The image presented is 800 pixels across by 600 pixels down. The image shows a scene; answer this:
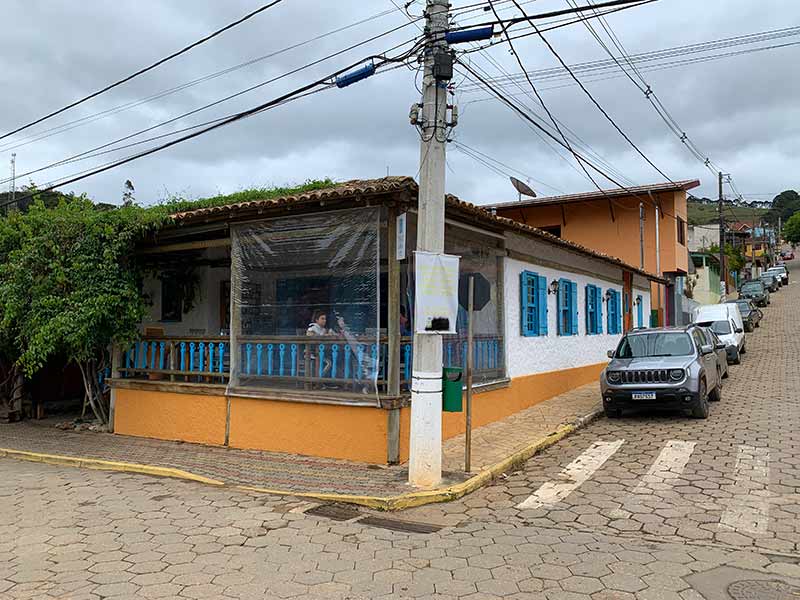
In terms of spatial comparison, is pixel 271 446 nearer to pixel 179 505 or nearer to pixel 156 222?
pixel 179 505

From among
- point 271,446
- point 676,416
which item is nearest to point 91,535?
point 271,446

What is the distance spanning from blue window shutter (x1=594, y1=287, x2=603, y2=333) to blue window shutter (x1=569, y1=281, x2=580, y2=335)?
1562 millimetres

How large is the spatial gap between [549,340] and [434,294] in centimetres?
689

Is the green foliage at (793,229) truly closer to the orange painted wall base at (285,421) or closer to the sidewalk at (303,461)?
the sidewalk at (303,461)

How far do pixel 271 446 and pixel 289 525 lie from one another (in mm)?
3058

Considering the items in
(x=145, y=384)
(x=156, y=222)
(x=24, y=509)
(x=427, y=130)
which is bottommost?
(x=24, y=509)

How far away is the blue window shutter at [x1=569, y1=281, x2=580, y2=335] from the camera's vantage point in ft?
46.2

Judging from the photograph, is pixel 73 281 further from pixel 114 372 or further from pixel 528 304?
pixel 528 304

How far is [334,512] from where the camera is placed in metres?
6.01

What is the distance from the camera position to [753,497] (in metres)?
6.01

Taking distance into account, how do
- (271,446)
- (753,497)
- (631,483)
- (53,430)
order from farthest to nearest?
(53,430), (271,446), (631,483), (753,497)

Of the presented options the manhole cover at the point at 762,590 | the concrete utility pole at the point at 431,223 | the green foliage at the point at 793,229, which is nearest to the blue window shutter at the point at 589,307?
the concrete utility pole at the point at 431,223

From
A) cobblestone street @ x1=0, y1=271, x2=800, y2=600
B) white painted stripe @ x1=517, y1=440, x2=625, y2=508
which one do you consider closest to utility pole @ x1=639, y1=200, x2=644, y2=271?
cobblestone street @ x1=0, y1=271, x2=800, y2=600

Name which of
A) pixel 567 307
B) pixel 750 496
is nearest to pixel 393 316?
pixel 750 496
